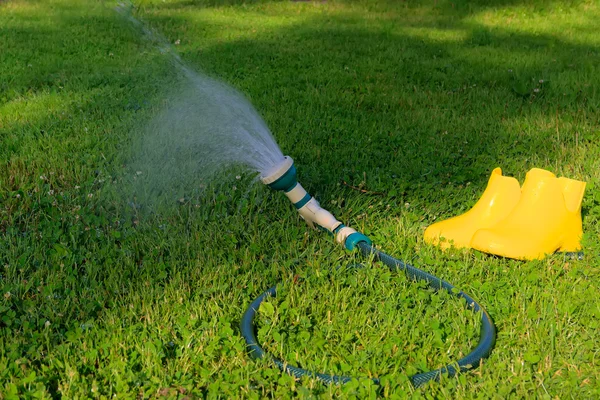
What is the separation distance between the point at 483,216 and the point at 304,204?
87 centimetres

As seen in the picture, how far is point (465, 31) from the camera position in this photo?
778 cm

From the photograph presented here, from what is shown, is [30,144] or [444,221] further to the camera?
[30,144]

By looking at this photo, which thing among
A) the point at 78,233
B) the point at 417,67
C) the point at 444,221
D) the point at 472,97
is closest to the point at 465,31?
the point at 417,67

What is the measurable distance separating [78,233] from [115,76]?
2.99m

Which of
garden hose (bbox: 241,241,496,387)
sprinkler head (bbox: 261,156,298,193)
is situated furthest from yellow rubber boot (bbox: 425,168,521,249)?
sprinkler head (bbox: 261,156,298,193)

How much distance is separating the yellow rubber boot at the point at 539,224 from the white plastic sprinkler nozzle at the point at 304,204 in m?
0.59

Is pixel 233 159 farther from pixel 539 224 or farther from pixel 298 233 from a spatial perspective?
pixel 539 224

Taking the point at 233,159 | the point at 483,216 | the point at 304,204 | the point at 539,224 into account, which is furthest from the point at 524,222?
the point at 233,159

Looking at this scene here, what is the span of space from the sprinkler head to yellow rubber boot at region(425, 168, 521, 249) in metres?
0.76

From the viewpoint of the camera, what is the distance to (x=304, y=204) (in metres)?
3.19

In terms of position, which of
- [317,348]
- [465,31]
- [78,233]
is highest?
[78,233]

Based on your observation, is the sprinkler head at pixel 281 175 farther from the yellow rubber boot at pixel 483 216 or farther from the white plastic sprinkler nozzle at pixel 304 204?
the yellow rubber boot at pixel 483 216

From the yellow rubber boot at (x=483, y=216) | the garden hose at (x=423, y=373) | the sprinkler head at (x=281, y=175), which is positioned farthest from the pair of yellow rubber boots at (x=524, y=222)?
the sprinkler head at (x=281, y=175)

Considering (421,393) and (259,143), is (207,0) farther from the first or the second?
(421,393)
